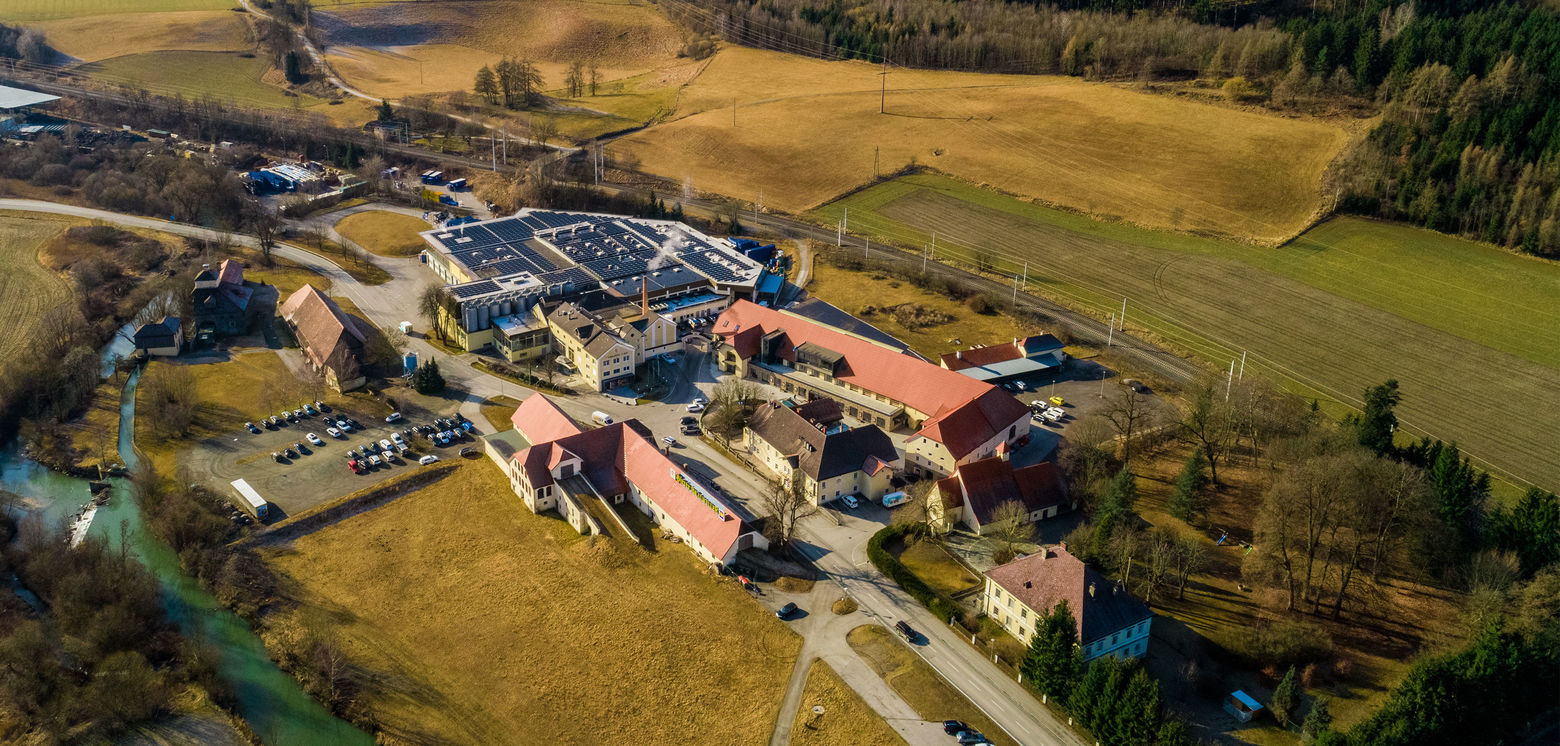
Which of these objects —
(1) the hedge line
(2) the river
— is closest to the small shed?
(1) the hedge line

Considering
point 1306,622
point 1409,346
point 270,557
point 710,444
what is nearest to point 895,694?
point 1306,622

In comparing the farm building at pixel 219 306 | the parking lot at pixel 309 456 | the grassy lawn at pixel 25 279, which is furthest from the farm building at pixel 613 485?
the grassy lawn at pixel 25 279

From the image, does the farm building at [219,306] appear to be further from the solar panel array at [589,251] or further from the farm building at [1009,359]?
the farm building at [1009,359]

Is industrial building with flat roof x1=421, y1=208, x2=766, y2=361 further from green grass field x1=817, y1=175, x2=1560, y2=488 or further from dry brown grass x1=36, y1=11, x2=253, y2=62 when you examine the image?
dry brown grass x1=36, y1=11, x2=253, y2=62

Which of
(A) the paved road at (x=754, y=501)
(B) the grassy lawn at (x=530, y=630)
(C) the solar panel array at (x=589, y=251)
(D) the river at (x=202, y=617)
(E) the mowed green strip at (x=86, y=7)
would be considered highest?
(E) the mowed green strip at (x=86, y=7)

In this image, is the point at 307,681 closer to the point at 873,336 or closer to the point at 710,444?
the point at 710,444

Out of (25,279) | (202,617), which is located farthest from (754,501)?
(25,279)
